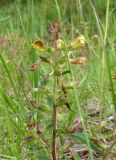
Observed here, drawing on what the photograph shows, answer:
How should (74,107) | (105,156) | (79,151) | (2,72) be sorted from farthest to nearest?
(2,72) < (74,107) < (79,151) < (105,156)

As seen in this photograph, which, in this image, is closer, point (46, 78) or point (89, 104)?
point (46, 78)

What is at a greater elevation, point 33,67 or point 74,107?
point 33,67

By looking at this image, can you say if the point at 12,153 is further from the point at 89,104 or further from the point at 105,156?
the point at 89,104

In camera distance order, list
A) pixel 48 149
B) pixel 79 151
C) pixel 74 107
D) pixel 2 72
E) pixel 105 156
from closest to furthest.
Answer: pixel 105 156 → pixel 48 149 → pixel 79 151 → pixel 74 107 → pixel 2 72

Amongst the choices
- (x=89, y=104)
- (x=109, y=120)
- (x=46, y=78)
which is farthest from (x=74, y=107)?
(x=46, y=78)

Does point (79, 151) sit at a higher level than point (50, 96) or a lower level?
lower

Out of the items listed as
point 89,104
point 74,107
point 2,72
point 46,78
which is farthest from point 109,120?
point 46,78

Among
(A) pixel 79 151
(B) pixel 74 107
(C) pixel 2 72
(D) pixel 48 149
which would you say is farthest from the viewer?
(C) pixel 2 72

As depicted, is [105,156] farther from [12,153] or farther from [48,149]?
[12,153]

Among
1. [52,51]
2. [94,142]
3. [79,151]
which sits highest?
[52,51]
